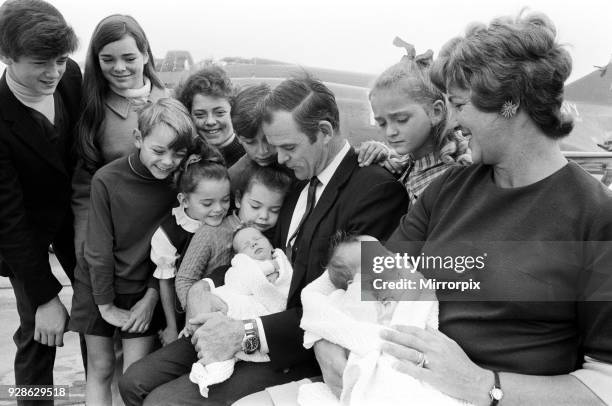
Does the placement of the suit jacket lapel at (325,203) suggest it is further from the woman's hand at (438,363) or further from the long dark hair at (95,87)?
the long dark hair at (95,87)

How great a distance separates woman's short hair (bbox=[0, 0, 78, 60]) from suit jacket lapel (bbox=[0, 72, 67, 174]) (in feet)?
0.63

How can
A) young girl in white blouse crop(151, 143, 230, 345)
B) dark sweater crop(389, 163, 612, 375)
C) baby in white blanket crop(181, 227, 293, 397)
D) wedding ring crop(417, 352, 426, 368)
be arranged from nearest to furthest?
dark sweater crop(389, 163, 612, 375) < wedding ring crop(417, 352, 426, 368) < baby in white blanket crop(181, 227, 293, 397) < young girl in white blouse crop(151, 143, 230, 345)

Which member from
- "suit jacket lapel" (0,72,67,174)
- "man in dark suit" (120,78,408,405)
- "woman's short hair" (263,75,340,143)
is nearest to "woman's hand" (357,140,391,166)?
"man in dark suit" (120,78,408,405)

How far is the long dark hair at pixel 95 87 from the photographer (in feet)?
8.61

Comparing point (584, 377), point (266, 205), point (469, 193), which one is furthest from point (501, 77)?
point (266, 205)

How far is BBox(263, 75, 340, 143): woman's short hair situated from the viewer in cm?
218

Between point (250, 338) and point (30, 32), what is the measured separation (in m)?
1.43

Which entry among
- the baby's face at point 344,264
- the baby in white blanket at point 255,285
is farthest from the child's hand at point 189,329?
the baby's face at point 344,264

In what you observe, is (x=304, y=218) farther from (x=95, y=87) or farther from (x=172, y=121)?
(x=95, y=87)

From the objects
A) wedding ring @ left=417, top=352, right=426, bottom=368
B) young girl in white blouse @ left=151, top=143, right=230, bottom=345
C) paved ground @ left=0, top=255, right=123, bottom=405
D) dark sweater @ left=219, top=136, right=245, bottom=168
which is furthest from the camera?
paved ground @ left=0, top=255, right=123, bottom=405

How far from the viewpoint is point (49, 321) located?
2723 mm

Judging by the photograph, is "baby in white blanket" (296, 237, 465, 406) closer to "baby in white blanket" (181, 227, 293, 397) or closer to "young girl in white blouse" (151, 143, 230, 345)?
"baby in white blanket" (181, 227, 293, 397)

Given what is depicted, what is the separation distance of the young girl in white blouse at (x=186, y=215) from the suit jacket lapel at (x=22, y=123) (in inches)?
23.5

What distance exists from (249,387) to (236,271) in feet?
1.36
